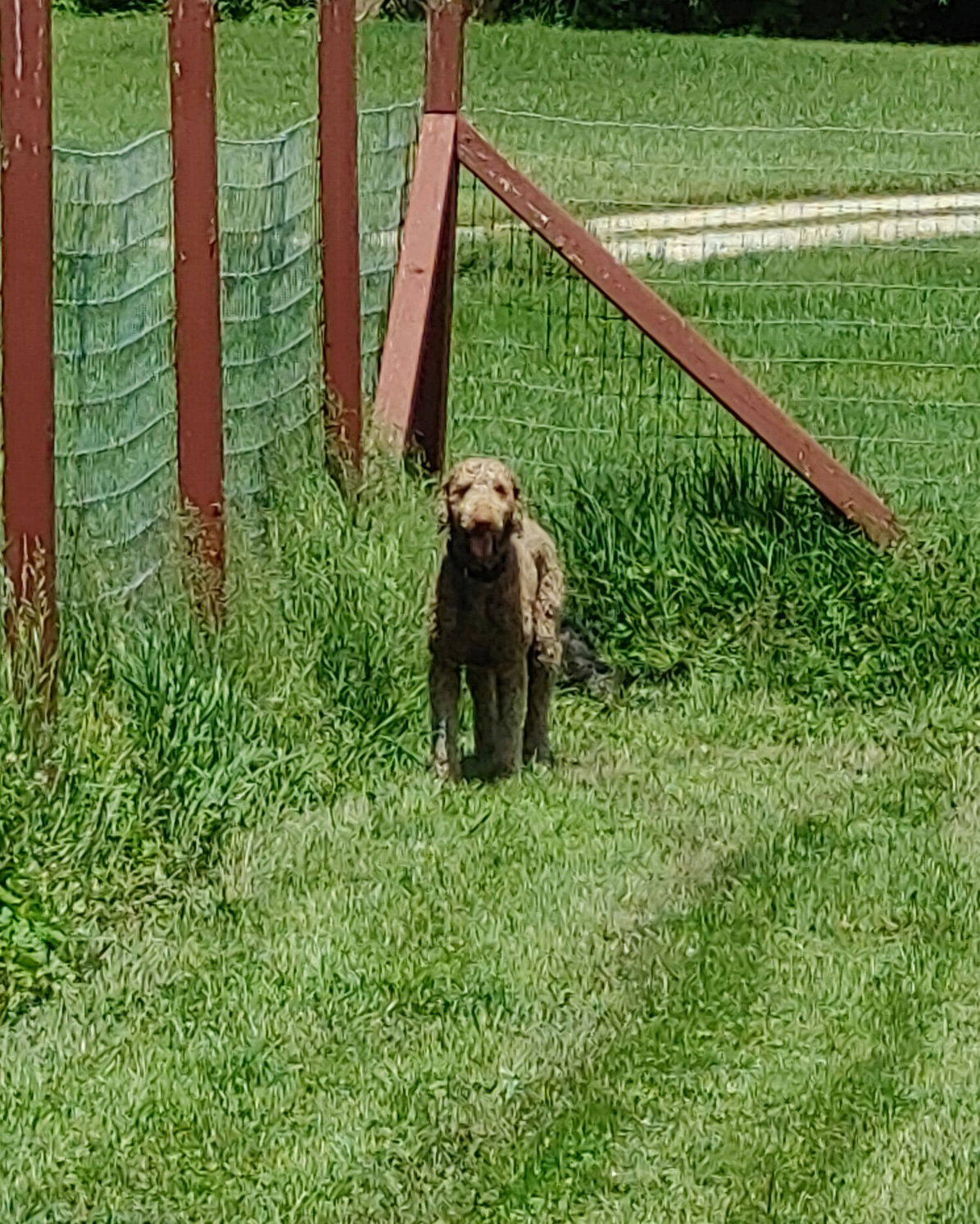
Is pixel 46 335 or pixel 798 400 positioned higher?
pixel 46 335

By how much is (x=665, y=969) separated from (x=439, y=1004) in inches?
23.4

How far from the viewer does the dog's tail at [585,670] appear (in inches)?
323

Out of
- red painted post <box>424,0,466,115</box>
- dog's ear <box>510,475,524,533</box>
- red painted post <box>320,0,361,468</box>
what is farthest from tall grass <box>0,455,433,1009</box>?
red painted post <box>424,0,466,115</box>

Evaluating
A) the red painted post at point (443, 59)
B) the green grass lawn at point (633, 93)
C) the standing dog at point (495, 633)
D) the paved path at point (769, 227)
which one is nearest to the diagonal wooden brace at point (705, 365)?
the red painted post at point (443, 59)

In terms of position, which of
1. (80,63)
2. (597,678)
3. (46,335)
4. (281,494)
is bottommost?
(80,63)

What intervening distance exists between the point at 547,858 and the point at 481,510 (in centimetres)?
89

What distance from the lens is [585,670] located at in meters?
8.26

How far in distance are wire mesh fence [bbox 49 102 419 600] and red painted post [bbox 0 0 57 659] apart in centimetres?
49

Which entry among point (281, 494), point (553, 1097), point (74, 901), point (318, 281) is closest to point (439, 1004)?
point (553, 1097)

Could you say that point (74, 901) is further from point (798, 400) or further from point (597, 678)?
point (798, 400)

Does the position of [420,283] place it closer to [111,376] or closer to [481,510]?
[111,376]

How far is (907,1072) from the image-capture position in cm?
529

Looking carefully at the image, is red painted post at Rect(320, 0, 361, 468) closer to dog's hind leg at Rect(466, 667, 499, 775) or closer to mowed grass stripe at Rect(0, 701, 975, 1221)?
dog's hind leg at Rect(466, 667, 499, 775)

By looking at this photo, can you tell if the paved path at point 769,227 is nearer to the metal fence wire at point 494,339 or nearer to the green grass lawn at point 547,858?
the metal fence wire at point 494,339
